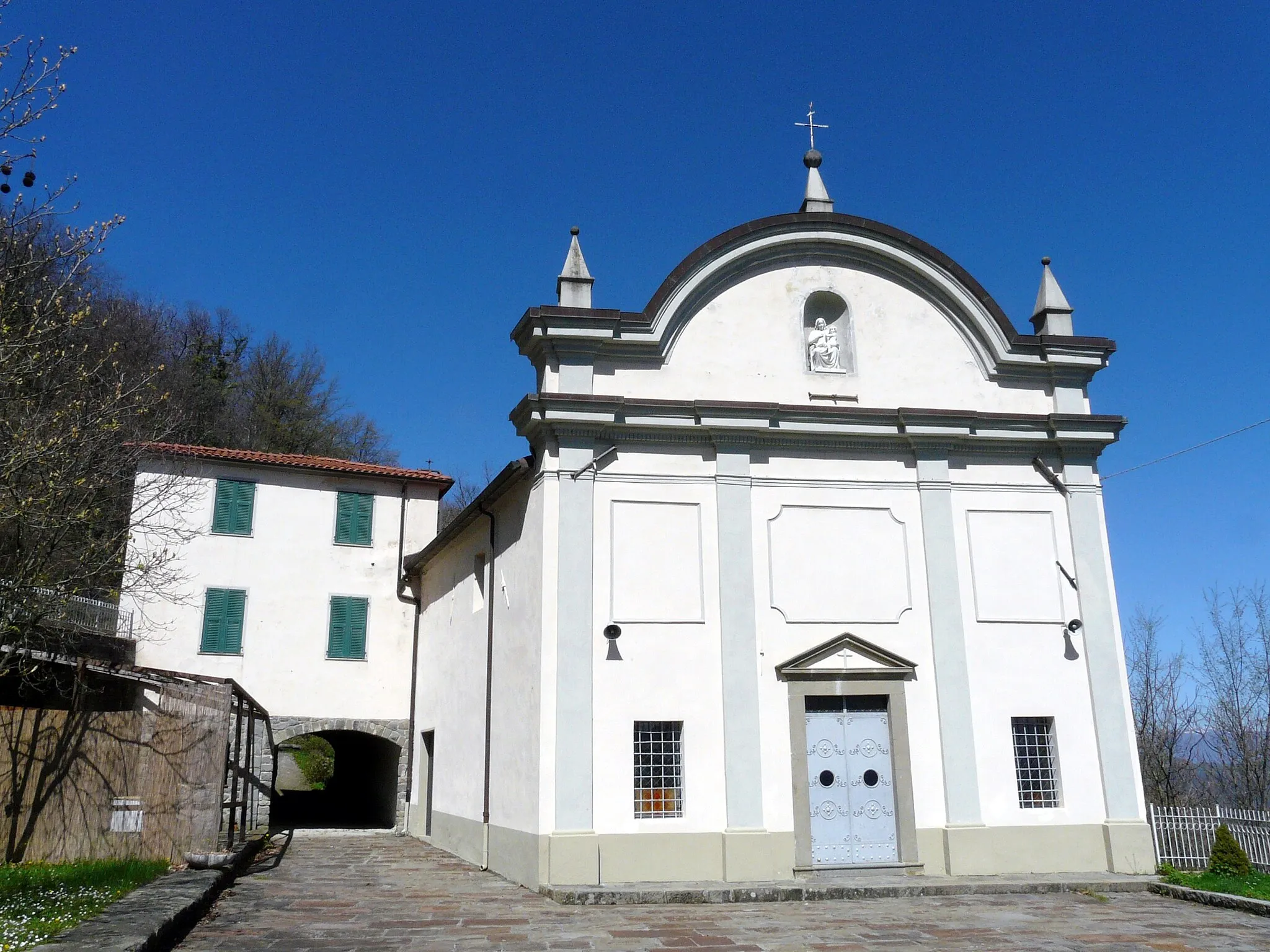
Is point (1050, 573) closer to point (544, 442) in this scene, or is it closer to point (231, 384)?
point (544, 442)

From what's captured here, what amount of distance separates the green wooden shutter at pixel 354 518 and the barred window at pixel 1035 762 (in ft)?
45.0

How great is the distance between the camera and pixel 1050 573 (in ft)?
46.0

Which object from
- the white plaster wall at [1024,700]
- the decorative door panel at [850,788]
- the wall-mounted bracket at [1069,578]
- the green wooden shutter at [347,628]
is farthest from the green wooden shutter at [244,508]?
the wall-mounted bracket at [1069,578]

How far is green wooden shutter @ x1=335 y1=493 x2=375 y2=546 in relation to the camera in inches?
846

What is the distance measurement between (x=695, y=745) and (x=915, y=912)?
10.3 ft

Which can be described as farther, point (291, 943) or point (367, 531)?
point (367, 531)

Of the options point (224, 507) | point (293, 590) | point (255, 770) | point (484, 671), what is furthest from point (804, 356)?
point (255, 770)

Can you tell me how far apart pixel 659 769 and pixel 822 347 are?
6.33 meters

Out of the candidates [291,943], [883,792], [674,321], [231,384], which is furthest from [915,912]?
[231,384]

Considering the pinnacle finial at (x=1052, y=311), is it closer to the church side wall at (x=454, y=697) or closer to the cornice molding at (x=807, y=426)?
the cornice molding at (x=807, y=426)

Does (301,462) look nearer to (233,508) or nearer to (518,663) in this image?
(233,508)

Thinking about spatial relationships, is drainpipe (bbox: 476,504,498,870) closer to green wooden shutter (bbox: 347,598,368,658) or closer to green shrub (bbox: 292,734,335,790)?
green wooden shutter (bbox: 347,598,368,658)

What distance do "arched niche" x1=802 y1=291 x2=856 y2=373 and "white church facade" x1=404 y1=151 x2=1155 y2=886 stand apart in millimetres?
41

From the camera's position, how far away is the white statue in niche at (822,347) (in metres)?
14.5
